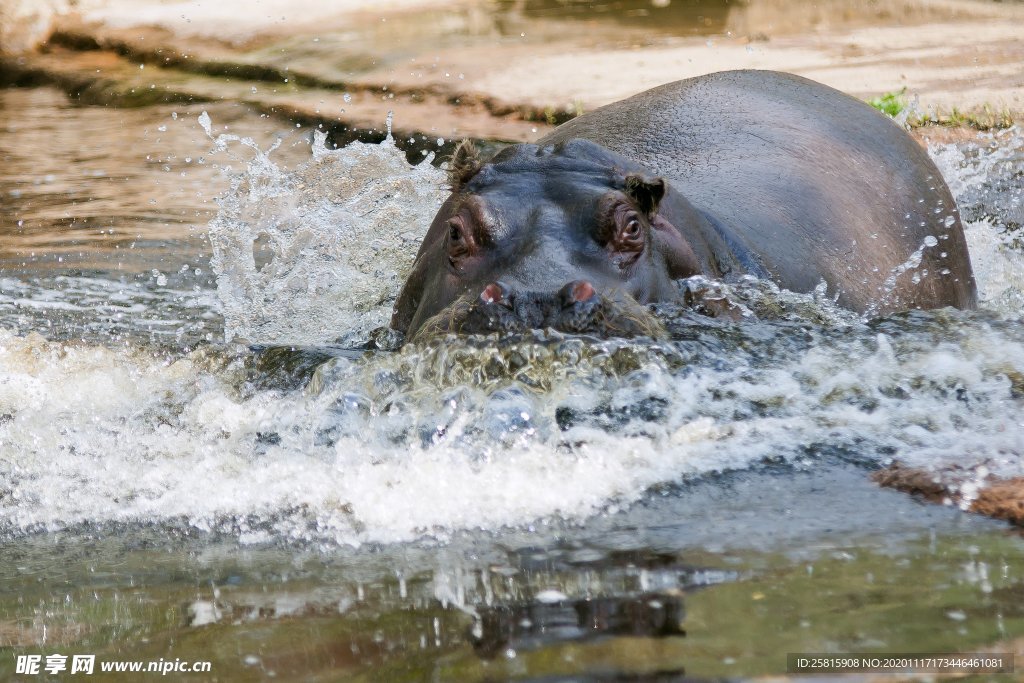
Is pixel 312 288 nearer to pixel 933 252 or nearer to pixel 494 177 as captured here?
pixel 494 177

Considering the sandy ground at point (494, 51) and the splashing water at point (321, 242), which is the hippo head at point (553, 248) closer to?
the splashing water at point (321, 242)

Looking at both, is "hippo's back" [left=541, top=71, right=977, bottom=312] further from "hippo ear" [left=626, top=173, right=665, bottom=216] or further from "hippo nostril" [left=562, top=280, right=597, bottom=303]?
"hippo nostril" [left=562, top=280, right=597, bottom=303]

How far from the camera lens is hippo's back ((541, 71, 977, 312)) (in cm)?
515

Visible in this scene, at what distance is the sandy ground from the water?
12.8 feet

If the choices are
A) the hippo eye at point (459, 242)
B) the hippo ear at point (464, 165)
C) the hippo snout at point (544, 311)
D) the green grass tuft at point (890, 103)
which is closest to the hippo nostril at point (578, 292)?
the hippo snout at point (544, 311)

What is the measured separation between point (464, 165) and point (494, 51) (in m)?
6.92

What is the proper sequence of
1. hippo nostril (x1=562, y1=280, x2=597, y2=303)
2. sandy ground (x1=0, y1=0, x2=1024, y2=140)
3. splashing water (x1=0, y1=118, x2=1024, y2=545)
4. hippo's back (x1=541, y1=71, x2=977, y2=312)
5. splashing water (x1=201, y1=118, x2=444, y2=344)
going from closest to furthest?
splashing water (x1=0, y1=118, x2=1024, y2=545), hippo nostril (x1=562, y1=280, x2=597, y2=303), hippo's back (x1=541, y1=71, x2=977, y2=312), splashing water (x1=201, y1=118, x2=444, y2=344), sandy ground (x1=0, y1=0, x2=1024, y2=140)

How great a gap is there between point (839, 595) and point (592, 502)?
853mm

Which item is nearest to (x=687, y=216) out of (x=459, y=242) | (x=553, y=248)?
(x=553, y=248)

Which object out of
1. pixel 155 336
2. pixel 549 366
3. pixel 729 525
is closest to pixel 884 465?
pixel 729 525

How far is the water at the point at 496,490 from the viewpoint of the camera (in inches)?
102

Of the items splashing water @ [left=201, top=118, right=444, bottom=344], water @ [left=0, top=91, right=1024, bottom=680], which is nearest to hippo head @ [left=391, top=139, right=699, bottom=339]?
water @ [left=0, top=91, right=1024, bottom=680]

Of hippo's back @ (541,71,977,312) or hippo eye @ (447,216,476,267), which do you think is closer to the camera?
hippo eye @ (447,216,476,267)

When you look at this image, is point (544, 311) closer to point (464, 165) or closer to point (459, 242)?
point (459, 242)
